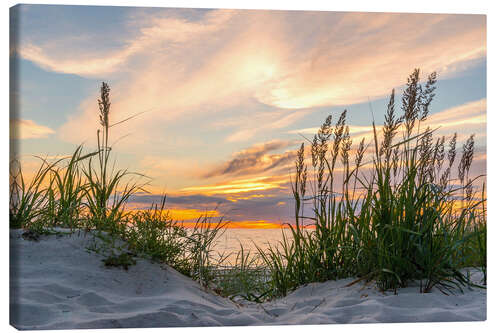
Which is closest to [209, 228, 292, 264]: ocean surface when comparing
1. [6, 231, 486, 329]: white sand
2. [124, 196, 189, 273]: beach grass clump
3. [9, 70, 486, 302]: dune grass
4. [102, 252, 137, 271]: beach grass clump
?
[9, 70, 486, 302]: dune grass

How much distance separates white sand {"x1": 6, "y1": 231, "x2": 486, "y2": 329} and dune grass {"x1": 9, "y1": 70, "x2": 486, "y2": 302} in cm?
16

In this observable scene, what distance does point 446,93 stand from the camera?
4367mm

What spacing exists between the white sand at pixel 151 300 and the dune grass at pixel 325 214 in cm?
16

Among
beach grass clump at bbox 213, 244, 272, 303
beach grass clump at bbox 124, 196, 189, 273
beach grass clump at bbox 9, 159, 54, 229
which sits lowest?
beach grass clump at bbox 213, 244, 272, 303

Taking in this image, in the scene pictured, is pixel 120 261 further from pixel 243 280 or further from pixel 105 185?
pixel 243 280

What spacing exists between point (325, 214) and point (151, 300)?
1572 mm

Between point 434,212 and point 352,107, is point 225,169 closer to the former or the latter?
point 352,107

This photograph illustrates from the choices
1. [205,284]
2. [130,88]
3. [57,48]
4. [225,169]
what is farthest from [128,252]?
[57,48]

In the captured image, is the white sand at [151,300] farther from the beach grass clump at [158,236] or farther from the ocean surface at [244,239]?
the ocean surface at [244,239]

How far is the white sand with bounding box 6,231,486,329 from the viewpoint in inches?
121

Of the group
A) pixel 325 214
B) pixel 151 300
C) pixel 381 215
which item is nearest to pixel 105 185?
pixel 151 300

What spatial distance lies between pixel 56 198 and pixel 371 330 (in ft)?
9.37

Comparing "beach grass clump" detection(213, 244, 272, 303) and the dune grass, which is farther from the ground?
the dune grass

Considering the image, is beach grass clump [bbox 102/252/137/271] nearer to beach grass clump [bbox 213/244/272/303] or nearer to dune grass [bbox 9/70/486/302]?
dune grass [bbox 9/70/486/302]
